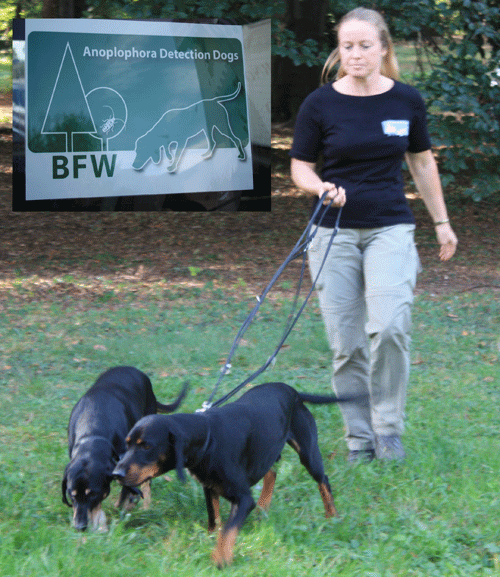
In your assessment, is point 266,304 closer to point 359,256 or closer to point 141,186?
point 141,186

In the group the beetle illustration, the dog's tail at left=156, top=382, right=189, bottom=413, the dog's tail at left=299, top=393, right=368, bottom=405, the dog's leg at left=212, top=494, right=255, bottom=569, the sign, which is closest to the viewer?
the dog's leg at left=212, top=494, right=255, bottom=569

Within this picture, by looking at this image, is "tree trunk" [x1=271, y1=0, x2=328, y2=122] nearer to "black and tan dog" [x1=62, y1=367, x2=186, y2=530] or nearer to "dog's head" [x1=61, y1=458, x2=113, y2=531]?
"black and tan dog" [x1=62, y1=367, x2=186, y2=530]

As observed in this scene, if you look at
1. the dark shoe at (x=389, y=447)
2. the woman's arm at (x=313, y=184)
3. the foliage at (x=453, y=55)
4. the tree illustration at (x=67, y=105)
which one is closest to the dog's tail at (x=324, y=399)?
the dark shoe at (x=389, y=447)

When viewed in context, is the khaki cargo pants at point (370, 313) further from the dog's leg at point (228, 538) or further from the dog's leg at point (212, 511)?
the dog's leg at point (228, 538)

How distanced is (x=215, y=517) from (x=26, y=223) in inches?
351

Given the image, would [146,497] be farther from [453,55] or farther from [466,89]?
[453,55]

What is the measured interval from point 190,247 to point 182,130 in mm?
1551

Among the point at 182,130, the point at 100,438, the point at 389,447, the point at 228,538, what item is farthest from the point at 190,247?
the point at 228,538

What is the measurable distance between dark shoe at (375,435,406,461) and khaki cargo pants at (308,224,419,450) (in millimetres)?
35

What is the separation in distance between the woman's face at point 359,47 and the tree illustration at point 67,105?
6457mm

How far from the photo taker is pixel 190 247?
10305 millimetres

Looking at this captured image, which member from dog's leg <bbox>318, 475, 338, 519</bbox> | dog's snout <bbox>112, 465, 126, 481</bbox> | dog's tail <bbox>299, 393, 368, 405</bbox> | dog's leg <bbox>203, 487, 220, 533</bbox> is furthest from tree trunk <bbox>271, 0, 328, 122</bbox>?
dog's snout <bbox>112, 465, 126, 481</bbox>

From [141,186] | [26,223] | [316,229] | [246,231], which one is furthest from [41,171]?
[316,229]

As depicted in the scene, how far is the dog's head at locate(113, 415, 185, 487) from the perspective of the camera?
2756 millimetres
